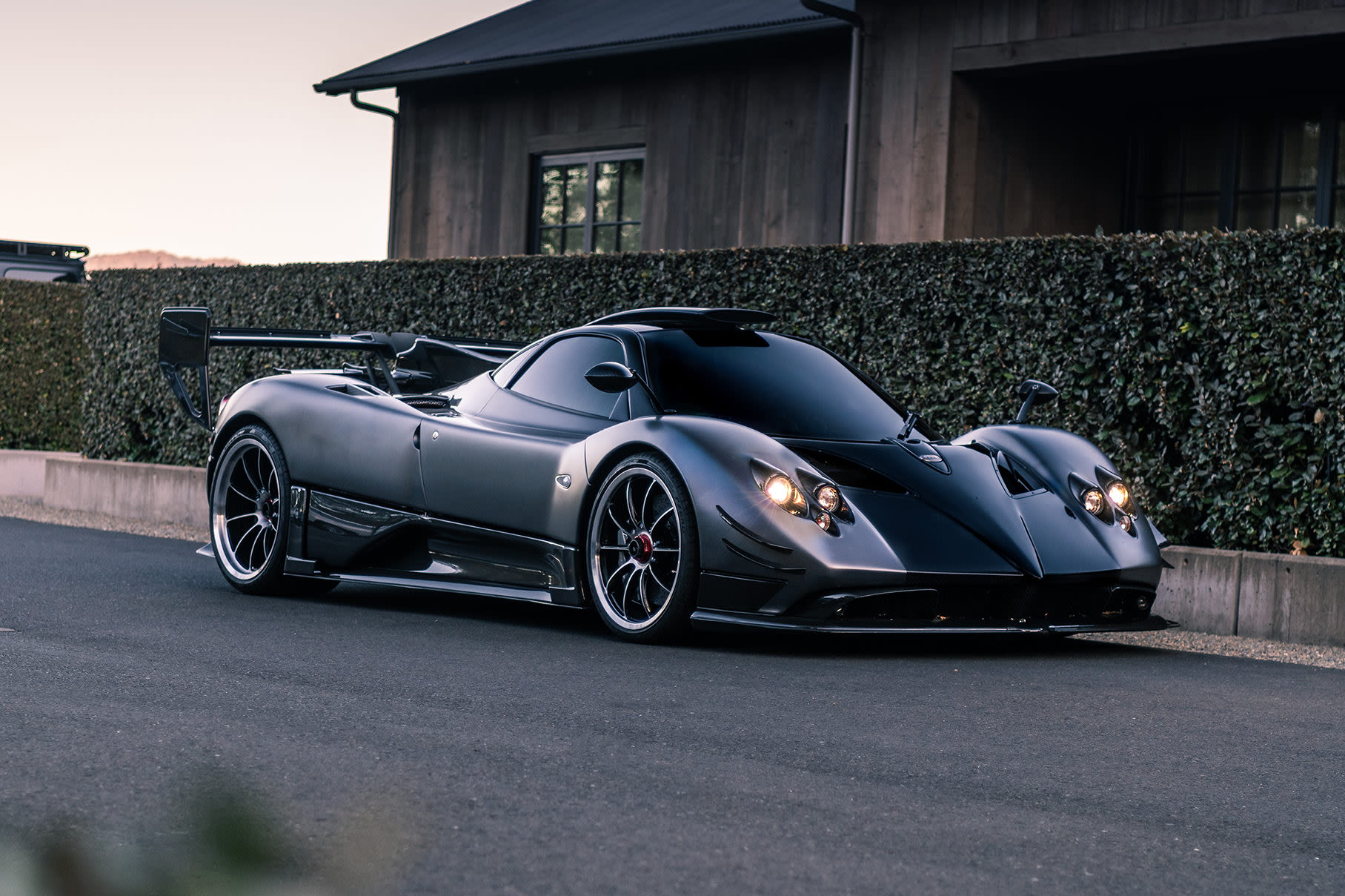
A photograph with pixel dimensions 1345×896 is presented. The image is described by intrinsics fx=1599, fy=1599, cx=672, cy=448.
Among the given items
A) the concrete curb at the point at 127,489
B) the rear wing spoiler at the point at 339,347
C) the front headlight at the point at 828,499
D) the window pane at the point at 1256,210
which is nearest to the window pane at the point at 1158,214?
the window pane at the point at 1256,210

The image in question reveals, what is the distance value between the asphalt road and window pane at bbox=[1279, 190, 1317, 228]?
24.9ft

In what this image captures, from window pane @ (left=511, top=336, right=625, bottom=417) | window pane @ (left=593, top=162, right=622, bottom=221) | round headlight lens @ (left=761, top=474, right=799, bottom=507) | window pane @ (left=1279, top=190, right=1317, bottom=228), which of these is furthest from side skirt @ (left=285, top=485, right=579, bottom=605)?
window pane @ (left=593, top=162, right=622, bottom=221)

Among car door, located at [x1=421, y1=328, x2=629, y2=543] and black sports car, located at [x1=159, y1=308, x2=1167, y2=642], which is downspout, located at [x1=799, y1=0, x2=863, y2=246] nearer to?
black sports car, located at [x1=159, y1=308, x2=1167, y2=642]

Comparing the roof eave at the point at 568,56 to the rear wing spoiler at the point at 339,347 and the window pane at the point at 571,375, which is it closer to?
the rear wing spoiler at the point at 339,347

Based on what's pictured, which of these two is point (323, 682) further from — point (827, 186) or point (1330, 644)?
point (827, 186)

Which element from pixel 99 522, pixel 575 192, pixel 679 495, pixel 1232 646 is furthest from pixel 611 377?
pixel 575 192

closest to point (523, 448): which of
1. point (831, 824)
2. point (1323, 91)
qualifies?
point (831, 824)

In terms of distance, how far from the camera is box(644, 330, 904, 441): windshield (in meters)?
6.64

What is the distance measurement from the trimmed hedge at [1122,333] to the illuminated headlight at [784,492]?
116 inches

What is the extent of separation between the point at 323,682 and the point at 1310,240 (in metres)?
5.16

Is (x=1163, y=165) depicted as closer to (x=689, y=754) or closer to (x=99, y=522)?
(x=99, y=522)

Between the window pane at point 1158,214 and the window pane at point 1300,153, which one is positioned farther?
the window pane at point 1158,214

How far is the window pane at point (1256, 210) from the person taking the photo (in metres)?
13.2

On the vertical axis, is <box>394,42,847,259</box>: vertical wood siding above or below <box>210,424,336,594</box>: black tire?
above
